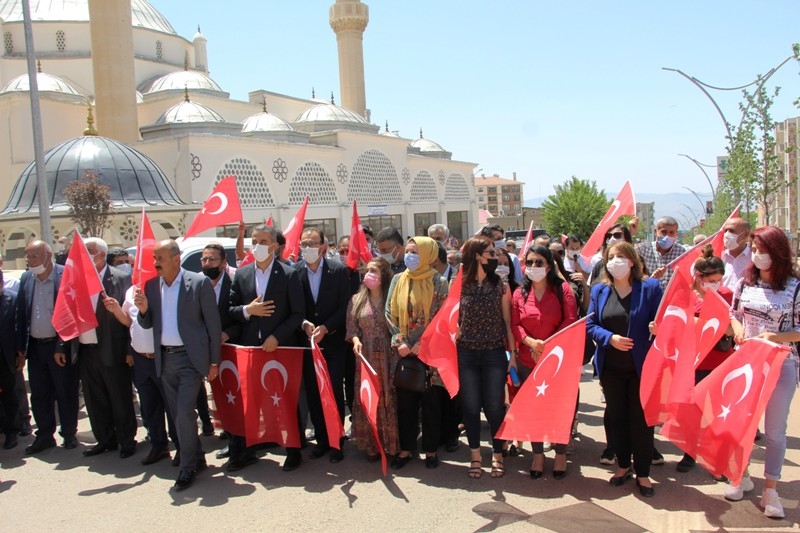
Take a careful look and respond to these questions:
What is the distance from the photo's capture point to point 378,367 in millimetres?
5496

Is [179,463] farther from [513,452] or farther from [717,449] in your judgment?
[717,449]

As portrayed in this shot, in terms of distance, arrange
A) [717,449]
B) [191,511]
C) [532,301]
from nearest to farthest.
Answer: [717,449] < [191,511] < [532,301]

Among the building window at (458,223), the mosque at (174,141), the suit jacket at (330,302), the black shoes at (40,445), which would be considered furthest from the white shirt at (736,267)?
the building window at (458,223)

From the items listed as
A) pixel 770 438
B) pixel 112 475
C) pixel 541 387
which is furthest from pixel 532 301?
pixel 112 475

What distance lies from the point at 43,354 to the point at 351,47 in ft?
136

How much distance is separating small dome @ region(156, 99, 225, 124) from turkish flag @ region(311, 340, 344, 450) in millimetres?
27388

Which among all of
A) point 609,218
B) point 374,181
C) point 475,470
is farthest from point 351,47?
point 475,470

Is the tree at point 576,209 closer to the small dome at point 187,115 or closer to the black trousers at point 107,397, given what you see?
the small dome at point 187,115

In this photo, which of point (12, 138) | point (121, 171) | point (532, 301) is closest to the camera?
point (532, 301)

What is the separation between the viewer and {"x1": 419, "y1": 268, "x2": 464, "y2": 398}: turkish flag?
16.3ft

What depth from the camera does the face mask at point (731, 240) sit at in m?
5.88

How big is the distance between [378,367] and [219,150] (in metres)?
25.3

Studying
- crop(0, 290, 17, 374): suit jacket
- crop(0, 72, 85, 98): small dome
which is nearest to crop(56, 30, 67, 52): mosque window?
crop(0, 72, 85, 98): small dome

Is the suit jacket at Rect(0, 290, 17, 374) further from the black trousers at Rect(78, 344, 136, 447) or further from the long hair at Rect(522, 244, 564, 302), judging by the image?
the long hair at Rect(522, 244, 564, 302)
